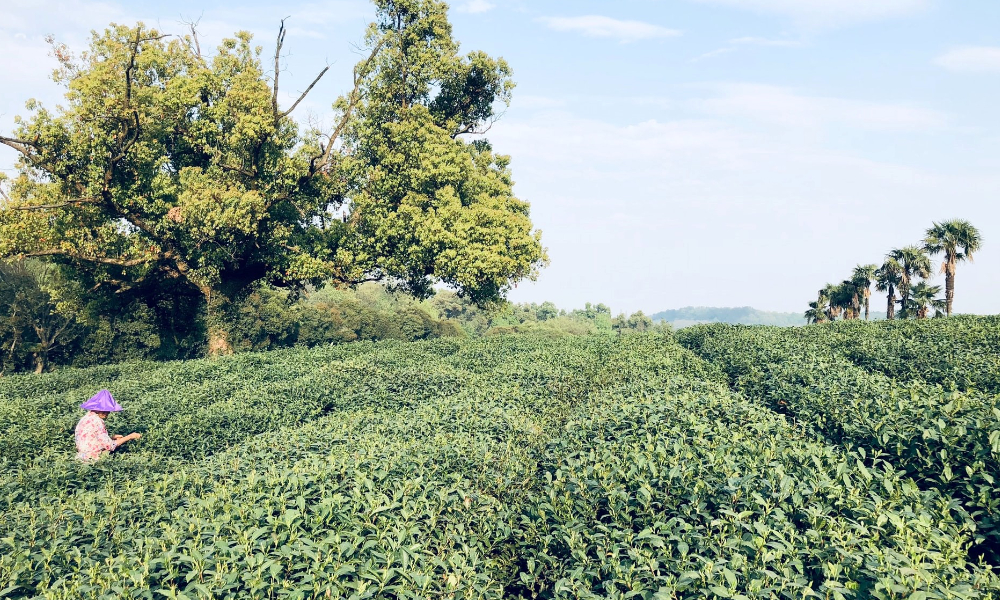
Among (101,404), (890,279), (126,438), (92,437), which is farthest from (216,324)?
(890,279)

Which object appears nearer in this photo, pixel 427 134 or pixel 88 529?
pixel 88 529

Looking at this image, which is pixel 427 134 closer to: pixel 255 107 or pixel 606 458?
pixel 255 107

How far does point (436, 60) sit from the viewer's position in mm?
26641

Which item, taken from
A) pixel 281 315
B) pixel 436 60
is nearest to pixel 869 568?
pixel 436 60

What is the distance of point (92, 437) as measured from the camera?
31.1 feet

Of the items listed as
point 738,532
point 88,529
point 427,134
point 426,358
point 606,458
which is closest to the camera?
point 738,532

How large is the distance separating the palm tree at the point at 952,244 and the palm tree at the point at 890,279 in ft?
9.19

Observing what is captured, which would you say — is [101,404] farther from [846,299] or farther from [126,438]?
[846,299]

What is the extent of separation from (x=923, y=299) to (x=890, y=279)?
8.13 feet

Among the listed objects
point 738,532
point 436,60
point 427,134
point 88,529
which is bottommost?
point 88,529

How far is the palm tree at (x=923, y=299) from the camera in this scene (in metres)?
38.1

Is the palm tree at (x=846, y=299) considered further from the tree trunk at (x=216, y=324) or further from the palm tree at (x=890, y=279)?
the tree trunk at (x=216, y=324)

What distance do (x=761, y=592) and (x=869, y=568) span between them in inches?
28.5

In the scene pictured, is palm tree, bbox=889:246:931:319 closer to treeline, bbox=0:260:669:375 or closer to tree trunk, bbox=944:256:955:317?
tree trunk, bbox=944:256:955:317
